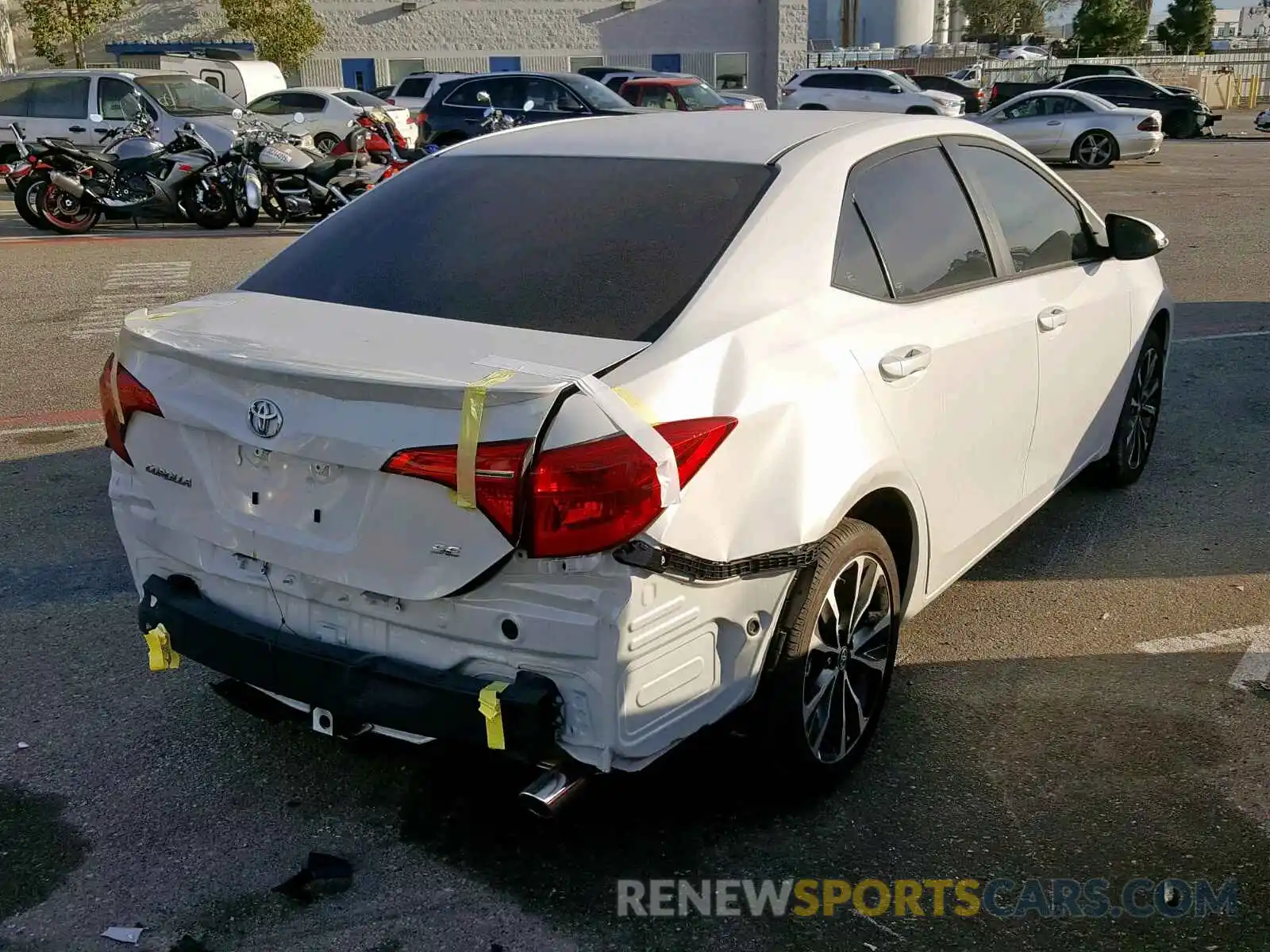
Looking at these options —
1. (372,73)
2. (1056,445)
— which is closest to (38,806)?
(1056,445)

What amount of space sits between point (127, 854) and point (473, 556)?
4.33 feet

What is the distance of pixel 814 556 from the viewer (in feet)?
9.60

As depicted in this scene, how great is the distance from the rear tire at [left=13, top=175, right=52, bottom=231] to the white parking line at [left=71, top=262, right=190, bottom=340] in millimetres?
2709

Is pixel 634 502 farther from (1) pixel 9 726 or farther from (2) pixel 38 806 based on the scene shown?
(1) pixel 9 726

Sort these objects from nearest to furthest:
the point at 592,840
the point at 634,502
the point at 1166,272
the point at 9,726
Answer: the point at 634,502
the point at 592,840
the point at 9,726
the point at 1166,272

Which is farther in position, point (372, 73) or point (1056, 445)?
point (372, 73)

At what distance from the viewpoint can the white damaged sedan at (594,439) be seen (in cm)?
257

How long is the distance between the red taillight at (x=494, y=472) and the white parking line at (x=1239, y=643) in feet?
8.63

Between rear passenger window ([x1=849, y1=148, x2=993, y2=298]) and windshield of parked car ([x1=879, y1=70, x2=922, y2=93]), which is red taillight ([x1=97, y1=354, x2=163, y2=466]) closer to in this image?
rear passenger window ([x1=849, y1=148, x2=993, y2=298])

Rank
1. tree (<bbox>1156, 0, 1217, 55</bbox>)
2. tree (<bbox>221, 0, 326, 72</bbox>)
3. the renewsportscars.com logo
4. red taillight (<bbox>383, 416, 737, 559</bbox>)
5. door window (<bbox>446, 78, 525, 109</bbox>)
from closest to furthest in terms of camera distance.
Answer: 1. red taillight (<bbox>383, 416, 737, 559</bbox>)
2. the renewsportscars.com logo
3. door window (<bbox>446, 78, 525, 109</bbox>)
4. tree (<bbox>221, 0, 326, 72</bbox>)
5. tree (<bbox>1156, 0, 1217, 55</bbox>)

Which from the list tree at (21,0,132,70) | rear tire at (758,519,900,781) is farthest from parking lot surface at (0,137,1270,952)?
tree at (21,0,132,70)

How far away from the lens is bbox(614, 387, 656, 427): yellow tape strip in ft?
8.46

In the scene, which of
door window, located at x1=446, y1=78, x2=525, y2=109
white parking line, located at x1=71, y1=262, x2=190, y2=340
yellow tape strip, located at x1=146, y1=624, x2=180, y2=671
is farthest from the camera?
door window, located at x1=446, y1=78, x2=525, y2=109

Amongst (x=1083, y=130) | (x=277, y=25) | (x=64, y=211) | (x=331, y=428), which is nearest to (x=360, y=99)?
(x=64, y=211)
